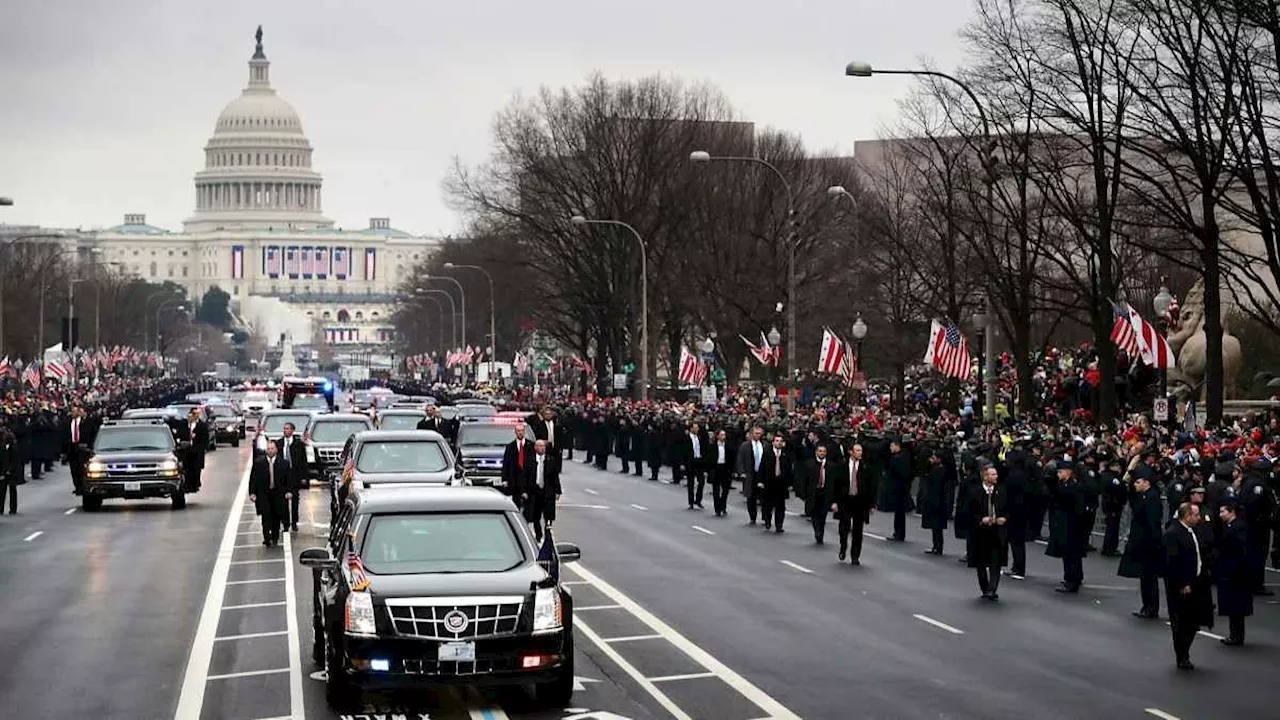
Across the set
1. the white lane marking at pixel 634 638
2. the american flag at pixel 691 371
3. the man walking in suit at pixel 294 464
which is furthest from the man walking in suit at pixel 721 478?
the american flag at pixel 691 371

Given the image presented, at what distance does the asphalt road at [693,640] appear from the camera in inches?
620

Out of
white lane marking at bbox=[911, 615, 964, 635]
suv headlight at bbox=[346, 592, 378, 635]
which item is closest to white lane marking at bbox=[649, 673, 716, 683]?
suv headlight at bbox=[346, 592, 378, 635]

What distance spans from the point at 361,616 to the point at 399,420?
32078 millimetres

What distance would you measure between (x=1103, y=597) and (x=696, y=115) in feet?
184

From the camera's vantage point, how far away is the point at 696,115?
7838 centimetres

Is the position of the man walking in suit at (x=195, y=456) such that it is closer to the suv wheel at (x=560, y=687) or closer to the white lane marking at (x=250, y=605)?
the white lane marking at (x=250, y=605)

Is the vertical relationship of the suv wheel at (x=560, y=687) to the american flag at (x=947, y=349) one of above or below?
below

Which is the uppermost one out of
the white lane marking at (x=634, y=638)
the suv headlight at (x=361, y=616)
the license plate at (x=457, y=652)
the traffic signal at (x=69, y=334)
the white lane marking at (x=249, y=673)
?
the traffic signal at (x=69, y=334)

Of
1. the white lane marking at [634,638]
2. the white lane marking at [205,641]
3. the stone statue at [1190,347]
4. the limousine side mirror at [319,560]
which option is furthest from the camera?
the stone statue at [1190,347]

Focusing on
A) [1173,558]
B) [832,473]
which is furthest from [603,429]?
[1173,558]

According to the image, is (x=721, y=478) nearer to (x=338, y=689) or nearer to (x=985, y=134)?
(x=985, y=134)

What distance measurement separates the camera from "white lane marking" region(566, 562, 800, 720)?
50.7 ft

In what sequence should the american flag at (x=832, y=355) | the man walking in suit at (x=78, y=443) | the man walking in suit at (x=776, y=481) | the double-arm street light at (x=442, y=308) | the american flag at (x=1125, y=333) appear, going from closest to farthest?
1. the man walking in suit at (x=776, y=481)
2. the american flag at (x=1125, y=333)
3. the man walking in suit at (x=78, y=443)
4. the american flag at (x=832, y=355)
5. the double-arm street light at (x=442, y=308)

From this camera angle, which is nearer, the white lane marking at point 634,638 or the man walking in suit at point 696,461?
the white lane marking at point 634,638
